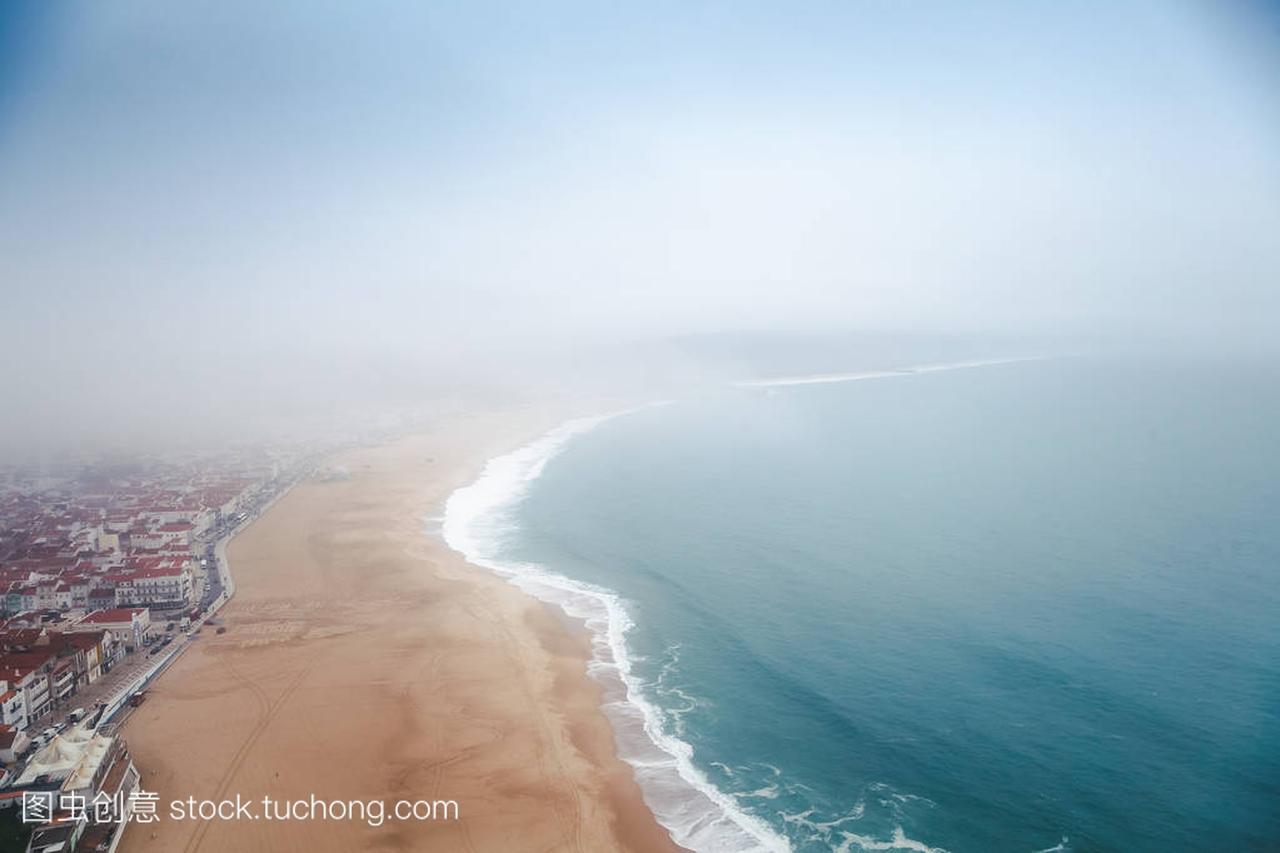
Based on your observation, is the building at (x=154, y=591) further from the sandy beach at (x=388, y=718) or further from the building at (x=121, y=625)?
the building at (x=121, y=625)

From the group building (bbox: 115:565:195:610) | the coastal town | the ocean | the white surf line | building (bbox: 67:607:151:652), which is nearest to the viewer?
the coastal town

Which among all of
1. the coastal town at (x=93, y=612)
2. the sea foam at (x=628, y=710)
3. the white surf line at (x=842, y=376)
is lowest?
the sea foam at (x=628, y=710)

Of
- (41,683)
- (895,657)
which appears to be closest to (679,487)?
(895,657)

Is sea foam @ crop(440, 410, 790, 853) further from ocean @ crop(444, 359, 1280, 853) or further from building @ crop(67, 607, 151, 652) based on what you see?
building @ crop(67, 607, 151, 652)

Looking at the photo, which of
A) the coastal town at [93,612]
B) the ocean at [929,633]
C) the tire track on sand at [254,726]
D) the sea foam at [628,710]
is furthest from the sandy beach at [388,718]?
the ocean at [929,633]

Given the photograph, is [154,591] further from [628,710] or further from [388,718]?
[628,710]

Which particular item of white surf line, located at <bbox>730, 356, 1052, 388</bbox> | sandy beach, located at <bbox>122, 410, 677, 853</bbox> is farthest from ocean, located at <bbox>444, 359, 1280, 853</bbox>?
white surf line, located at <bbox>730, 356, 1052, 388</bbox>
